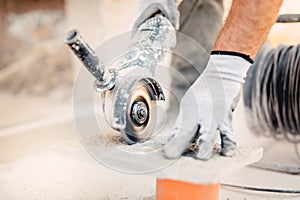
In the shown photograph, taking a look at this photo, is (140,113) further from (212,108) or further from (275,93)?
(275,93)

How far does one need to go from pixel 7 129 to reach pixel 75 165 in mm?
513

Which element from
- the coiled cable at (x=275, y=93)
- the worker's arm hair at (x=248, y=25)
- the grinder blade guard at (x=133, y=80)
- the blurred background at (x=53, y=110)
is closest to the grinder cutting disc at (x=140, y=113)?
the grinder blade guard at (x=133, y=80)

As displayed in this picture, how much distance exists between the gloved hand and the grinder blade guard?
0.10m

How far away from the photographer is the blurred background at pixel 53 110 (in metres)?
1.64

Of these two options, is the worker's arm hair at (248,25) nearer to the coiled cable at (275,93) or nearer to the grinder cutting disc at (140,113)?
the grinder cutting disc at (140,113)

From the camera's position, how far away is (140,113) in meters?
1.17

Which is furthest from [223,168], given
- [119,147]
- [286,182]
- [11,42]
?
[11,42]

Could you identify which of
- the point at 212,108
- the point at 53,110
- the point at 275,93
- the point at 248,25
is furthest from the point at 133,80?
the point at 53,110

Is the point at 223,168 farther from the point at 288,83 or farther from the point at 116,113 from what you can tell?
the point at 288,83

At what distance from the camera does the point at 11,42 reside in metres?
2.65

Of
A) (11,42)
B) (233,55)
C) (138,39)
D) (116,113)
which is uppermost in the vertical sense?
(11,42)

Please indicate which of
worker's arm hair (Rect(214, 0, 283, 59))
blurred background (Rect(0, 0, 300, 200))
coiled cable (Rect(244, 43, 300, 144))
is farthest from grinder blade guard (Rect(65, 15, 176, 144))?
coiled cable (Rect(244, 43, 300, 144))

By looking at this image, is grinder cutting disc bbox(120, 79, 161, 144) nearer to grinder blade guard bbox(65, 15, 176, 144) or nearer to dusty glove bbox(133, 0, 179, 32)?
grinder blade guard bbox(65, 15, 176, 144)

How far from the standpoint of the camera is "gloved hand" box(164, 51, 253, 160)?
110cm
